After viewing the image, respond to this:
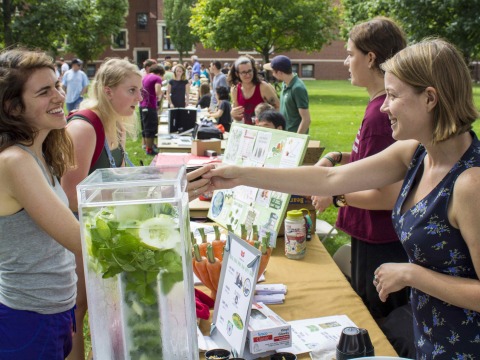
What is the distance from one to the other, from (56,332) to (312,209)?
4.97ft

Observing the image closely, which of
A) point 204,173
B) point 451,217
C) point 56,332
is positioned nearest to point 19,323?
point 56,332

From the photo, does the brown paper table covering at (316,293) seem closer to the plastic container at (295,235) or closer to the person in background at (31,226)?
the plastic container at (295,235)

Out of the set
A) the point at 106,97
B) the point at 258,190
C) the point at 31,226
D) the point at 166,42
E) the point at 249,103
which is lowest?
the point at 166,42

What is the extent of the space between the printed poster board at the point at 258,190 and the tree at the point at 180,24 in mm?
42853

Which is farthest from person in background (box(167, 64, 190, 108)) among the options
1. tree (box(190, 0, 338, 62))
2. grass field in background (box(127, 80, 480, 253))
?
tree (box(190, 0, 338, 62))

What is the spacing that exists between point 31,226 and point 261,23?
26.2 m

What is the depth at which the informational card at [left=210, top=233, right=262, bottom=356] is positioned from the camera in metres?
1.59

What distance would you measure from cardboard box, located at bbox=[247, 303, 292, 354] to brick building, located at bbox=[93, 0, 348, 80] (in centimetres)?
4286

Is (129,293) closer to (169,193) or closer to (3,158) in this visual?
(169,193)

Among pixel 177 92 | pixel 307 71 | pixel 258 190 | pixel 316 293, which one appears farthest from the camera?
pixel 307 71

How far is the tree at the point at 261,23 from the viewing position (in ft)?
88.6

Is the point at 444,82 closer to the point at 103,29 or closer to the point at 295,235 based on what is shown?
the point at 295,235

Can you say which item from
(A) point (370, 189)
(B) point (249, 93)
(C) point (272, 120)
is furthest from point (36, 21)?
(A) point (370, 189)

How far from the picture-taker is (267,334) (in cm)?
170
